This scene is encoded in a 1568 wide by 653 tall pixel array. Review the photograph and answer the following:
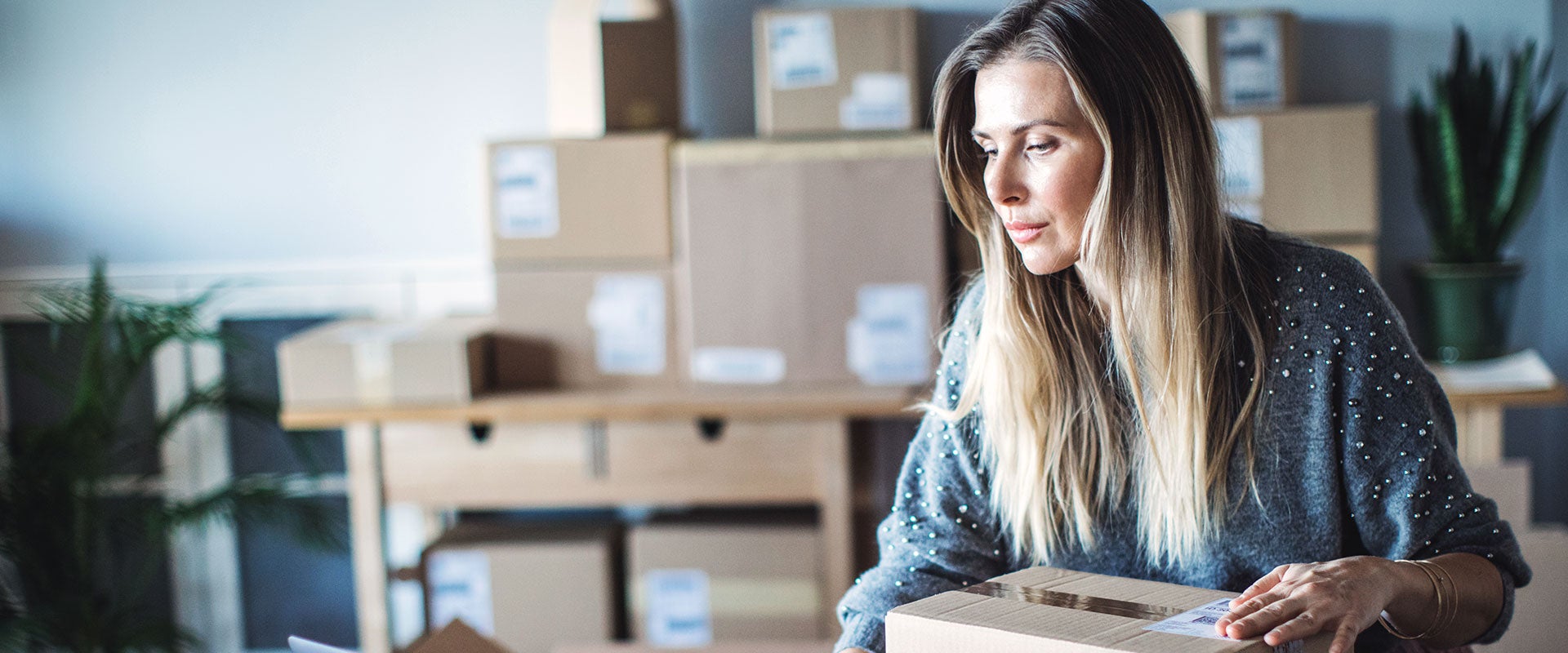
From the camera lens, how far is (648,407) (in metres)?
Answer: 2.45

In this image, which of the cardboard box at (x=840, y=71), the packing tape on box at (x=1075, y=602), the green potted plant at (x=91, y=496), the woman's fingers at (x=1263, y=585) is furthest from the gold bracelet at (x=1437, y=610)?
the green potted plant at (x=91, y=496)

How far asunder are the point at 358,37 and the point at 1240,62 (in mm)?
1953

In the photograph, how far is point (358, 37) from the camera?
3.00 metres

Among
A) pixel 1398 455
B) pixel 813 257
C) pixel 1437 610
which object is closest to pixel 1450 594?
pixel 1437 610

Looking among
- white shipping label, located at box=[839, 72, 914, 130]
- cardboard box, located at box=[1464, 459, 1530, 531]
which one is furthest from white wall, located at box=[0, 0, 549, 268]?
cardboard box, located at box=[1464, 459, 1530, 531]

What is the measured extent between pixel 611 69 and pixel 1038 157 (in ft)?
5.14

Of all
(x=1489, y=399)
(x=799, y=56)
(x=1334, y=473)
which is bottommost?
(x=1489, y=399)

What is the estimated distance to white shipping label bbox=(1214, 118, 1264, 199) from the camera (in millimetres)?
2527

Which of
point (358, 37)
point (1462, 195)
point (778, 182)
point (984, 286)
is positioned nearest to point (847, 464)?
point (778, 182)

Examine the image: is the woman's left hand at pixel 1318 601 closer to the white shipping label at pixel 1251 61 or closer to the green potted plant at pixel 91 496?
the white shipping label at pixel 1251 61

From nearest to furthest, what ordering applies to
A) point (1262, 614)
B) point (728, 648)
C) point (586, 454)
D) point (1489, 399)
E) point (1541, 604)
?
point (1262, 614), point (1541, 604), point (728, 648), point (1489, 399), point (586, 454)

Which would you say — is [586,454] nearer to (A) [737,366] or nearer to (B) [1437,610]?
(A) [737,366]

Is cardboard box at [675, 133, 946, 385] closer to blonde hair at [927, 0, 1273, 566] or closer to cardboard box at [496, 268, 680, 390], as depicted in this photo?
cardboard box at [496, 268, 680, 390]

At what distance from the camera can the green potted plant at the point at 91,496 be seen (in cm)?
274
